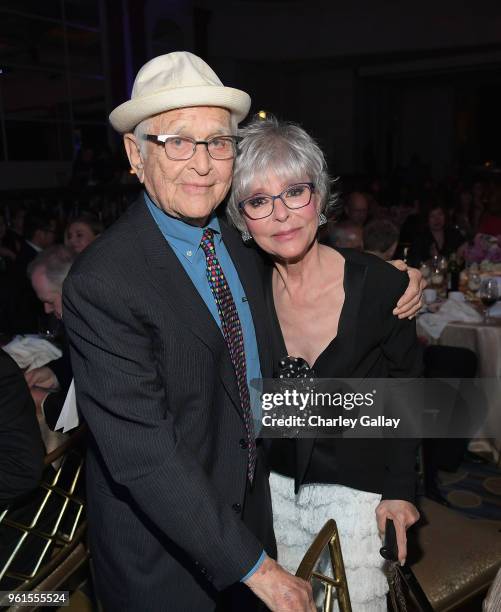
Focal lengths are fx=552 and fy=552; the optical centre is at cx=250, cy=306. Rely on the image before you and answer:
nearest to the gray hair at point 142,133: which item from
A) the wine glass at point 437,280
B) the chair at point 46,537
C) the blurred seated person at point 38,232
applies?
the chair at point 46,537

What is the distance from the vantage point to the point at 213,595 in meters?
1.40

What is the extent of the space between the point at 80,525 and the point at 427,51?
13.5m

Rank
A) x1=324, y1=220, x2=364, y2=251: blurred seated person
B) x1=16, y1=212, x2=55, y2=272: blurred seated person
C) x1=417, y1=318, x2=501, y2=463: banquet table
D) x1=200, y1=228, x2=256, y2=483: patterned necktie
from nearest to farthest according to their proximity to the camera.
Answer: x1=200, y1=228, x2=256, y2=483: patterned necktie → x1=417, y1=318, x2=501, y2=463: banquet table → x1=324, y1=220, x2=364, y2=251: blurred seated person → x1=16, y1=212, x2=55, y2=272: blurred seated person

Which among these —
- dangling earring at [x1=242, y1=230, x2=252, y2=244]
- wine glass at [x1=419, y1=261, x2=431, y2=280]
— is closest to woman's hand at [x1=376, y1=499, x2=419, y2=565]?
dangling earring at [x1=242, y1=230, x2=252, y2=244]

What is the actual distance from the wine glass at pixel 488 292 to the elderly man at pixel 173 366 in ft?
7.65

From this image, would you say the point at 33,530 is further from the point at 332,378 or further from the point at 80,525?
the point at 332,378

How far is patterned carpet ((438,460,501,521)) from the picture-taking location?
298cm

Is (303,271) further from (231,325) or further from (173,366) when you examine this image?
(173,366)


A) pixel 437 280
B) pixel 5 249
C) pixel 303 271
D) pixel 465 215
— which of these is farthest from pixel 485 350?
pixel 5 249

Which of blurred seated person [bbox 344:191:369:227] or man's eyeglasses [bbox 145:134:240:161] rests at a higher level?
man's eyeglasses [bbox 145:134:240:161]

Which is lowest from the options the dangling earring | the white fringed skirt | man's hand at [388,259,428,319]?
the white fringed skirt

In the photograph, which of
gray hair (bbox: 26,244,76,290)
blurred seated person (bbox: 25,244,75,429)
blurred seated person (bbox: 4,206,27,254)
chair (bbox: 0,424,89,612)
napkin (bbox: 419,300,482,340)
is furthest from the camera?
blurred seated person (bbox: 4,206,27,254)

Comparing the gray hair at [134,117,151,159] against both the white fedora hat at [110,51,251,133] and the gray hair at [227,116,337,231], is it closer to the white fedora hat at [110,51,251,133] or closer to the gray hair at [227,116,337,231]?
the white fedora hat at [110,51,251,133]

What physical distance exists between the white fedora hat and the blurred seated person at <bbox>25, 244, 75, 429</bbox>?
93 cm
